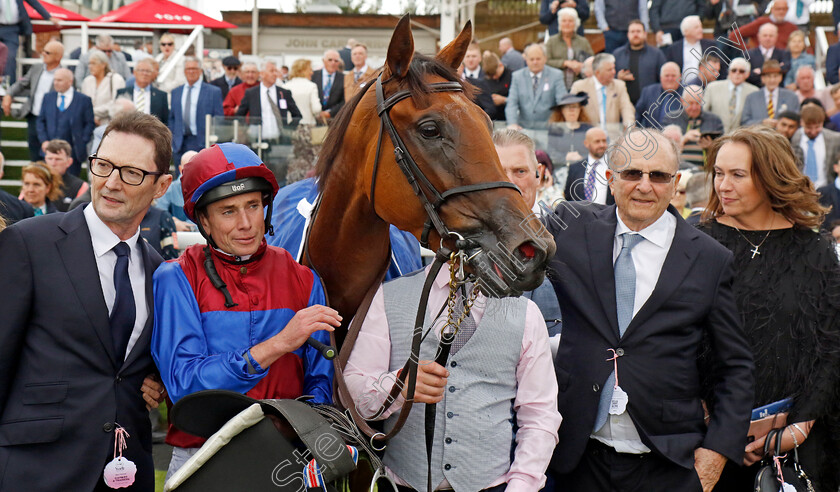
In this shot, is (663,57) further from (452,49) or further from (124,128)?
(124,128)

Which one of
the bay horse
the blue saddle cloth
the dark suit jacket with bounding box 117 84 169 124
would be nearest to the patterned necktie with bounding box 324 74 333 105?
the dark suit jacket with bounding box 117 84 169 124

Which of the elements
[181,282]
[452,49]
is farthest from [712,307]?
[181,282]

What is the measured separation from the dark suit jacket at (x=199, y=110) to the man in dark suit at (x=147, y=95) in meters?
0.15

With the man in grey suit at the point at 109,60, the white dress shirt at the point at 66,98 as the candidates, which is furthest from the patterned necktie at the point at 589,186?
the man in grey suit at the point at 109,60

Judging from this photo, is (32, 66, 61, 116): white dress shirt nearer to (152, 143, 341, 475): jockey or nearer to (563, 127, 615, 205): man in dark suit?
(563, 127, 615, 205): man in dark suit

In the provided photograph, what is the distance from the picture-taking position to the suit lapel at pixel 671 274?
2.69m

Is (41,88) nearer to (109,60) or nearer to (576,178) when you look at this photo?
(109,60)

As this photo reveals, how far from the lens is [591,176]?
20.5 ft

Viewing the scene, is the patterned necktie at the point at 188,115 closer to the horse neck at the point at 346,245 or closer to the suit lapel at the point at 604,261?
the horse neck at the point at 346,245

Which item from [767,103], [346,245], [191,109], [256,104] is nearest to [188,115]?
[191,109]

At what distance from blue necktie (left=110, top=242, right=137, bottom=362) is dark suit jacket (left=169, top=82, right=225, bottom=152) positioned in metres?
7.27

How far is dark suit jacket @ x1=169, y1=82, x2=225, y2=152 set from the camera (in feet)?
31.6

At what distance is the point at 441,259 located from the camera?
2.28 m

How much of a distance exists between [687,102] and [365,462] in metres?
6.78
